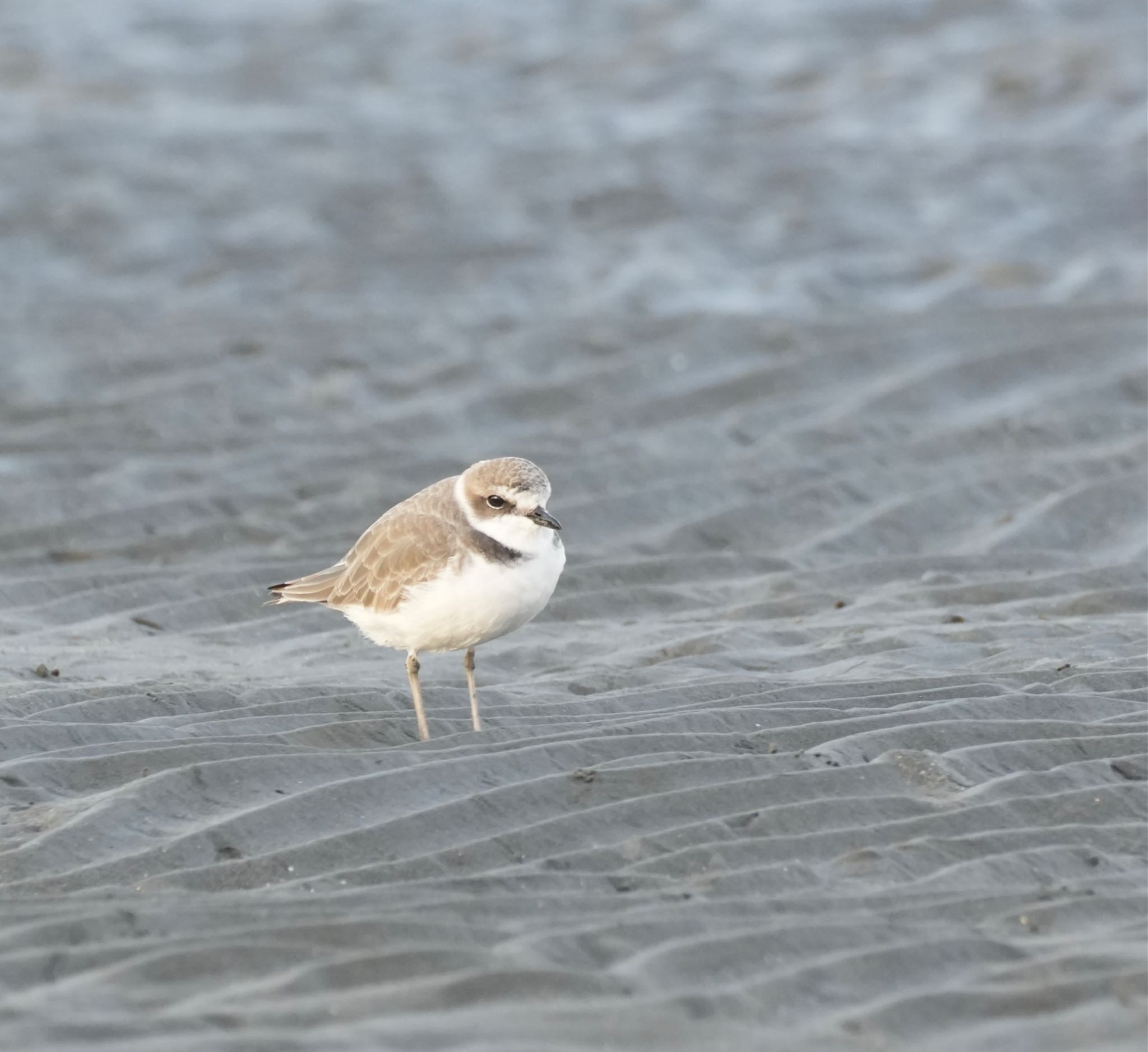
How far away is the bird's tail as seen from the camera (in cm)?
698

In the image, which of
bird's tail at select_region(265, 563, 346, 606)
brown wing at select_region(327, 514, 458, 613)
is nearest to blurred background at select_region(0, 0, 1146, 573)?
bird's tail at select_region(265, 563, 346, 606)

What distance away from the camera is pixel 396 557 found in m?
6.54

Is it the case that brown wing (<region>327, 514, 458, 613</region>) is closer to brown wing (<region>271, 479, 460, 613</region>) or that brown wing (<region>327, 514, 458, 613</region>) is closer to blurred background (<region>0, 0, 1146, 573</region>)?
brown wing (<region>271, 479, 460, 613</region>)

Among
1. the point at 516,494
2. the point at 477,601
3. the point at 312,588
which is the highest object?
the point at 516,494

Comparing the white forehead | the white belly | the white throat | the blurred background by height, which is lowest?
the blurred background

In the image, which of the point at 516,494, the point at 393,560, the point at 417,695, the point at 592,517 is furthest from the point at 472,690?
the point at 592,517

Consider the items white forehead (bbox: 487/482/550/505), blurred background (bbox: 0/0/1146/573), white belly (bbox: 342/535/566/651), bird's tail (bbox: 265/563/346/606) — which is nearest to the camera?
white belly (bbox: 342/535/566/651)

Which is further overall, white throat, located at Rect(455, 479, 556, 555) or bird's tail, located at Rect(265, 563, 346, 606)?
bird's tail, located at Rect(265, 563, 346, 606)

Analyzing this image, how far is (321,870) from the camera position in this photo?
194 inches

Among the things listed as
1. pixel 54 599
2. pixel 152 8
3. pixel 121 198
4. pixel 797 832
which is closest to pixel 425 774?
pixel 797 832

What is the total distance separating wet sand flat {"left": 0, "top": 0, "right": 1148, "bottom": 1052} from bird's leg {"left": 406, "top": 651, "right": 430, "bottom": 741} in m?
0.09

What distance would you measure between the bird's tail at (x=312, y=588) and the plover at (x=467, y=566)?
35cm

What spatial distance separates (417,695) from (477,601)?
51 centimetres

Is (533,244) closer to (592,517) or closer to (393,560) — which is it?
(592,517)
